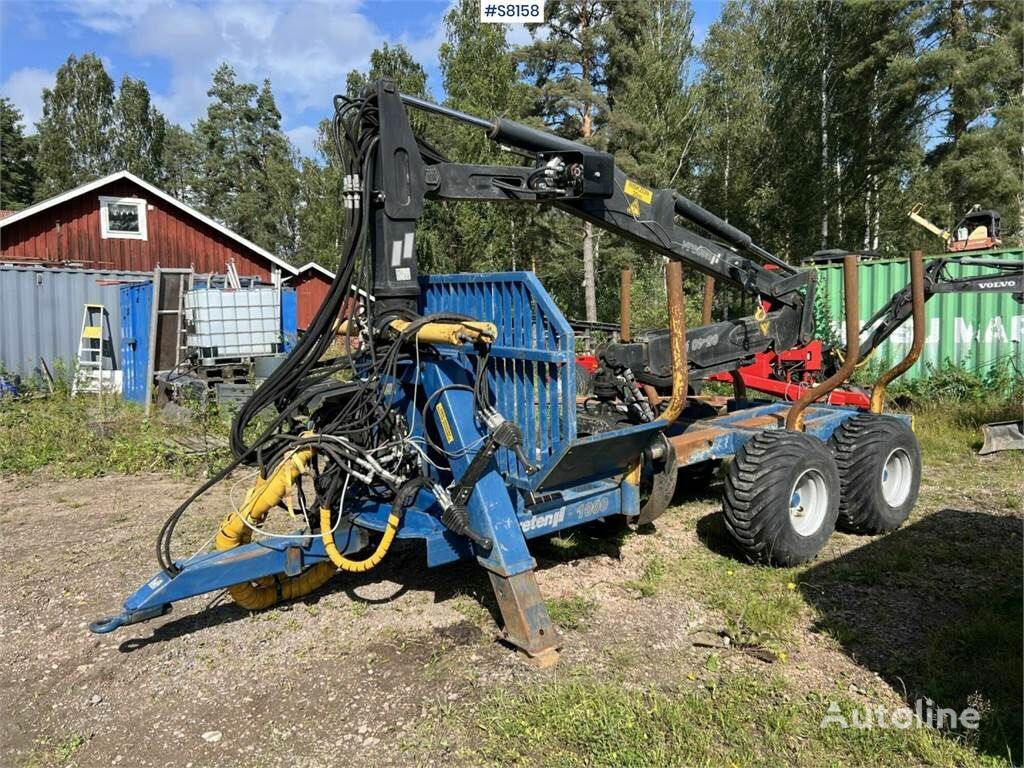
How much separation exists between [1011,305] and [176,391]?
478 inches

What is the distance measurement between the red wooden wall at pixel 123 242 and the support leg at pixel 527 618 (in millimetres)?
16911

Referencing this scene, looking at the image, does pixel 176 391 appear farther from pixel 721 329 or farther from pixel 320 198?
pixel 320 198

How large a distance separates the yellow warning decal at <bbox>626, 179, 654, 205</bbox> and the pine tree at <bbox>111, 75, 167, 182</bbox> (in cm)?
3970

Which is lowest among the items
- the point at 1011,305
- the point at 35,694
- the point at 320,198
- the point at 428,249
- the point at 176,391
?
the point at 35,694

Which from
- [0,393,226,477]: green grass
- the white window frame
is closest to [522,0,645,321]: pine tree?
the white window frame

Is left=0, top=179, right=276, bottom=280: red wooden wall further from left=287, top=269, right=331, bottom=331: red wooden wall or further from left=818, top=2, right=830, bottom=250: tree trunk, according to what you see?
left=818, top=2, right=830, bottom=250: tree trunk

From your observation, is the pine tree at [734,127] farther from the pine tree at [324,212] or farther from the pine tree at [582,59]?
the pine tree at [324,212]

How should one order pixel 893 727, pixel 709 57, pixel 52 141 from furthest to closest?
pixel 52 141 → pixel 709 57 → pixel 893 727

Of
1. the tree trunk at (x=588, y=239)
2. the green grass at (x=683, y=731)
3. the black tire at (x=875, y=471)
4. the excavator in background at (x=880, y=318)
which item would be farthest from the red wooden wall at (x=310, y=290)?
the green grass at (x=683, y=731)

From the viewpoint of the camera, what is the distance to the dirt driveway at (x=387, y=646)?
10.6 feet

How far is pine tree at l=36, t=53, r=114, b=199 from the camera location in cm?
3747

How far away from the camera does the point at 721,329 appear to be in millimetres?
5887

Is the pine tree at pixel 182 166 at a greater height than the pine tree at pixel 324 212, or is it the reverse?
the pine tree at pixel 182 166

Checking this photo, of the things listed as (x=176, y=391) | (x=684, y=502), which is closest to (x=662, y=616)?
(x=684, y=502)
